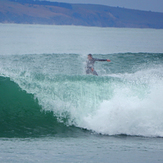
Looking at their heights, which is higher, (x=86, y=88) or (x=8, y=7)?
(x=8, y=7)

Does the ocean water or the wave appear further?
the wave

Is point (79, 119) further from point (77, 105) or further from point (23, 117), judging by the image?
point (23, 117)

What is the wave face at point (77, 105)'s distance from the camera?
7.43 metres

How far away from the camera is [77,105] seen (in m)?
8.49

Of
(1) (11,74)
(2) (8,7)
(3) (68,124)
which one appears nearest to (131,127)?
(3) (68,124)

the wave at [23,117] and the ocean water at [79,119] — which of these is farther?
the wave at [23,117]

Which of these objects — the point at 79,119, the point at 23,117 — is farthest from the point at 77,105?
the point at 23,117

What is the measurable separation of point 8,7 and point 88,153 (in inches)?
4422

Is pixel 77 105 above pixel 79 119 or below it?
above

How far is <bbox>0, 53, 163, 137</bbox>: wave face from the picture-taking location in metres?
7.43

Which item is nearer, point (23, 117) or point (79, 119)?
point (79, 119)

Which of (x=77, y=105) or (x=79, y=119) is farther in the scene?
(x=77, y=105)

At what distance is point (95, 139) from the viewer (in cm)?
677

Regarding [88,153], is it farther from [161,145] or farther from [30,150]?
[161,145]
